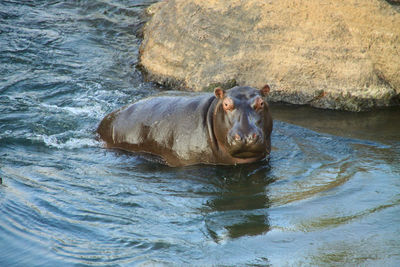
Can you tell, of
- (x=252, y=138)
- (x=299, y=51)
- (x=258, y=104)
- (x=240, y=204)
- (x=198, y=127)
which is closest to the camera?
(x=240, y=204)

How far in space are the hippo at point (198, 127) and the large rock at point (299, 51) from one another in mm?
2182

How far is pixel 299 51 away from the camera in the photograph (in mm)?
9234

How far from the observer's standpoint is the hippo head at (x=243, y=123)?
20.9ft

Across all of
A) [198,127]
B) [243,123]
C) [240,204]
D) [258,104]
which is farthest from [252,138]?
[198,127]

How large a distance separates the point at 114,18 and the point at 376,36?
7.48 m

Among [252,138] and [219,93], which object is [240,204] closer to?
[252,138]

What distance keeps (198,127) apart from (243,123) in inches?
33.9

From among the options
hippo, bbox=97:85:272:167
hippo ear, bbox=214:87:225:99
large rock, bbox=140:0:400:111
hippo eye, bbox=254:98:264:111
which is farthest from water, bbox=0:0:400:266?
hippo ear, bbox=214:87:225:99

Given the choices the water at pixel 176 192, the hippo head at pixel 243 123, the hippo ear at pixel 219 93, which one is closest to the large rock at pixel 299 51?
the water at pixel 176 192

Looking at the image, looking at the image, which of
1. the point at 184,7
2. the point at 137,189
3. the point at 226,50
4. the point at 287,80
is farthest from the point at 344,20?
the point at 137,189

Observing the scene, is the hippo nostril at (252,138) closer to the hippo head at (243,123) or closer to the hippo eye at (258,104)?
the hippo head at (243,123)

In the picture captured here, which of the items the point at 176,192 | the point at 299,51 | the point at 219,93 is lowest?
the point at 176,192

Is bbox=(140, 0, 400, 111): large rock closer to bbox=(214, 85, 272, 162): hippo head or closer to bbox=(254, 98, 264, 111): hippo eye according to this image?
bbox=(214, 85, 272, 162): hippo head

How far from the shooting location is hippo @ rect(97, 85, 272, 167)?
6527 mm
